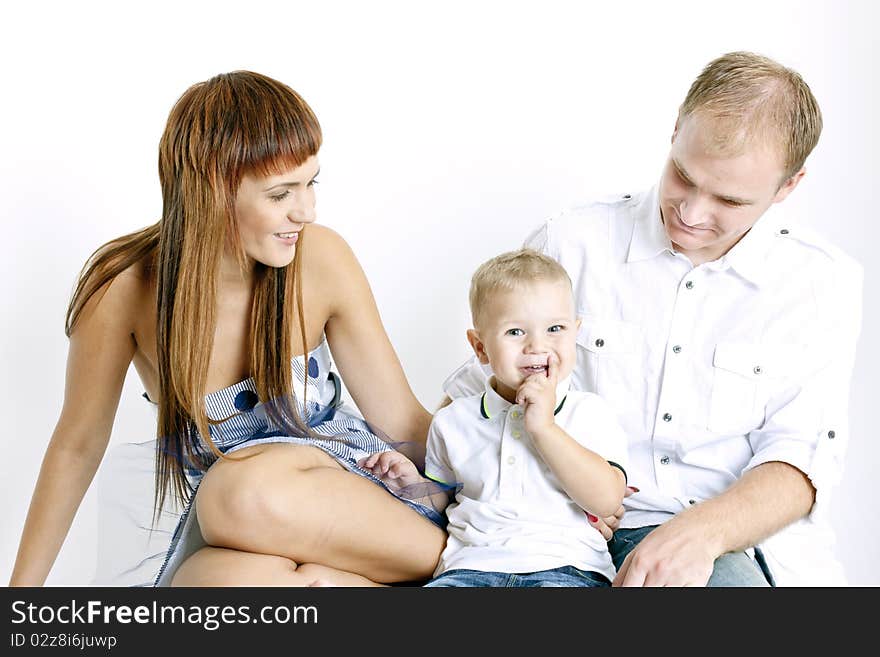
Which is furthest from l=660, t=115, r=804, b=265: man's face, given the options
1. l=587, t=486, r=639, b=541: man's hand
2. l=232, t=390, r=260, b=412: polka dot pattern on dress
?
l=232, t=390, r=260, b=412: polka dot pattern on dress

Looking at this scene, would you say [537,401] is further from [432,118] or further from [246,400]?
[432,118]

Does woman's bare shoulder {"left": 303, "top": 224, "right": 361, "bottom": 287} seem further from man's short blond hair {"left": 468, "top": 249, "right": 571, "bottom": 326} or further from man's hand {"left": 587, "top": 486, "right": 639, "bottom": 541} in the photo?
man's hand {"left": 587, "top": 486, "right": 639, "bottom": 541}

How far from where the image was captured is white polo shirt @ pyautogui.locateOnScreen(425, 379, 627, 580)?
81.2 inches

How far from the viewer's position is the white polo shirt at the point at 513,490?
2062 millimetres

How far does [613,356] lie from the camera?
239cm

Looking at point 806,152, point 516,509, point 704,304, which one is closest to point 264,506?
point 516,509

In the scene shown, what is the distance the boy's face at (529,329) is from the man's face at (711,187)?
0.29 m

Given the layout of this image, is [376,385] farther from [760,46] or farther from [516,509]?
[760,46]

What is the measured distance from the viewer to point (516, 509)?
210cm

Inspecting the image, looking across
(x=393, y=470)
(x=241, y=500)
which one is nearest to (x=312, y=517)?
(x=241, y=500)

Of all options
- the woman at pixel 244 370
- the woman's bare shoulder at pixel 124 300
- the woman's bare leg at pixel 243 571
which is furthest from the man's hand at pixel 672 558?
the woman's bare shoulder at pixel 124 300

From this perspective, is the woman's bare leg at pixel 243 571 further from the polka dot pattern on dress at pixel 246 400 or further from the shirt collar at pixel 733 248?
the shirt collar at pixel 733 248

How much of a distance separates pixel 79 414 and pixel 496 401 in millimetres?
805

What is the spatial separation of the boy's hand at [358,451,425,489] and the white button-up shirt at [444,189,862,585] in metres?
0.20
